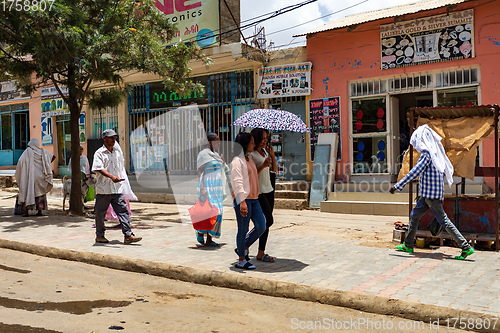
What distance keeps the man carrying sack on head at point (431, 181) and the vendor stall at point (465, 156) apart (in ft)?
2.20

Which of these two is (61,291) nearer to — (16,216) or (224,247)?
(224,247)

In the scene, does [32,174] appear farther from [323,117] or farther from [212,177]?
[323,117]

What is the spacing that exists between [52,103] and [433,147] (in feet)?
60.3

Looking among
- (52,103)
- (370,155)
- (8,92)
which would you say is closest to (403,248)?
(370,155)

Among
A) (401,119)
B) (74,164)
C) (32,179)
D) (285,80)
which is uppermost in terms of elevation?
(285,80)

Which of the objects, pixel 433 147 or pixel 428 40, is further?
pixel 428 40

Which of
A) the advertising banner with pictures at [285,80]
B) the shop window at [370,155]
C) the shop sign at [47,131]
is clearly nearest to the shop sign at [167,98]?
the advertising banner with pictures at [285,80]

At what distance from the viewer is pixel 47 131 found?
21.1m

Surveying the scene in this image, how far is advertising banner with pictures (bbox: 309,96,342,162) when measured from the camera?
14188mm

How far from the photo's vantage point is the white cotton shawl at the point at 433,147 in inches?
258

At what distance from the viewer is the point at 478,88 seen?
1210 cm

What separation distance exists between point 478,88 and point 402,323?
980 cm

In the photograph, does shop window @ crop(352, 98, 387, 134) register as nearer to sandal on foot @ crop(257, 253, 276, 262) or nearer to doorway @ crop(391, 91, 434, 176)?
doorway @ crop(391, 91, 434, 176)

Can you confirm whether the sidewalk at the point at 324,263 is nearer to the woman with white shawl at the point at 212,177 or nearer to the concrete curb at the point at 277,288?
the concrete curb at the point at 277,288
